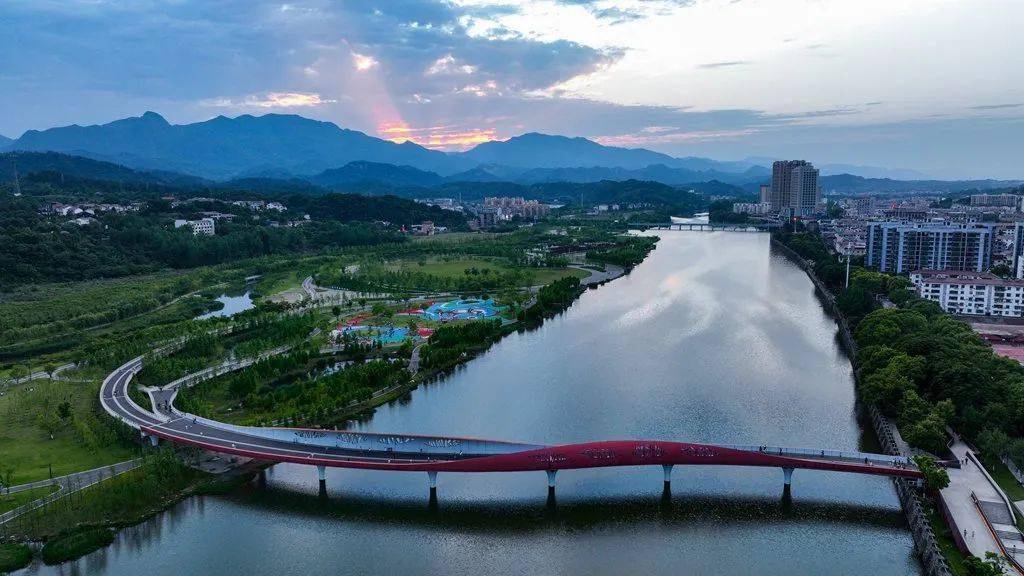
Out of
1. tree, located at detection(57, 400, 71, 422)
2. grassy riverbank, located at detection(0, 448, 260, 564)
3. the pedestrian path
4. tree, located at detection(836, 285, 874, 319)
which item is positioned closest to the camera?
grassy riverbank, located at detection(0, 448, 260, 564)

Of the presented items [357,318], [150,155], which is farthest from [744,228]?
[150,155]

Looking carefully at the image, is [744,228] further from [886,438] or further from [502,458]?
[502,458]

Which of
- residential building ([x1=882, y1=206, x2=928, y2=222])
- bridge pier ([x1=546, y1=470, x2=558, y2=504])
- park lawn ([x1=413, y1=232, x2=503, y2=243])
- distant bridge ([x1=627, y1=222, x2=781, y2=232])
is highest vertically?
residential building ([x1=882, y1=206, x2=928, y2=222])

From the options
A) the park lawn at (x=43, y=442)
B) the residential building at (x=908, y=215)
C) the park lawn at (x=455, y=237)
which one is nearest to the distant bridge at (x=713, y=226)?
the residential building at (x=908, y=215)

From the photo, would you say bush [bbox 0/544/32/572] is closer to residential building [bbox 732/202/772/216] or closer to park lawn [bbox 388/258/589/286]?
park lawn [bbox 388/258/589/286]

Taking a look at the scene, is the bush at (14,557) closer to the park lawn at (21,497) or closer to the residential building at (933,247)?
the park lawn at (21,497)

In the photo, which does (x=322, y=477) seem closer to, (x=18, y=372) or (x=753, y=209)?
(x=18, y=372)

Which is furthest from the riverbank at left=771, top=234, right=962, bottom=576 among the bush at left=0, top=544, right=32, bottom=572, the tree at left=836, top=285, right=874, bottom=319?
the bush at left=0, top=544, right=32, bottom=572
